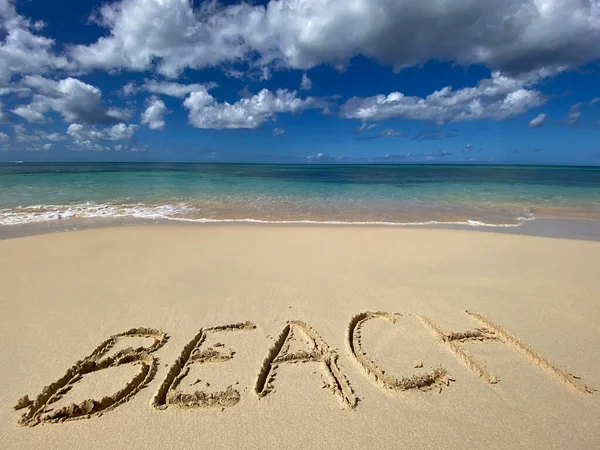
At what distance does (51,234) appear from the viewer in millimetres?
7453

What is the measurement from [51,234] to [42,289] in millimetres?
3914

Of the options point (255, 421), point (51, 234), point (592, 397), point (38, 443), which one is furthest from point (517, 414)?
point (51, 234)

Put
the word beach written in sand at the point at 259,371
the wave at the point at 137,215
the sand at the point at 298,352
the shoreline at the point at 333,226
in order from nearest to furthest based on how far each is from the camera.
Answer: the sand at the point at 298,352
the word beach written in sand at the point at 259,371
the shoreline at the point at 333,226
the wave at the point at 137,215

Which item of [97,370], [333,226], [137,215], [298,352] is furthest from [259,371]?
[137,215]

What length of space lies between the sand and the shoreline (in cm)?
274

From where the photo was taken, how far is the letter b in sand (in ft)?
7.86

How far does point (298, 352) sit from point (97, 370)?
6.34ft

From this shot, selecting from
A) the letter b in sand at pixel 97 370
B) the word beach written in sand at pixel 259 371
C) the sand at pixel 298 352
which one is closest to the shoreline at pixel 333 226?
the sand at pixel 298 352

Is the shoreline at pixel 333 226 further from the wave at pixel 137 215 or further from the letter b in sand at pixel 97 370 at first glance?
the letter b in sand at pixel 97 370

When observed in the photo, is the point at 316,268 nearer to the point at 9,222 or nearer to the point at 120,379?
the point at 120,379

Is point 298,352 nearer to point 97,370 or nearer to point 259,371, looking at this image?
point 259,371

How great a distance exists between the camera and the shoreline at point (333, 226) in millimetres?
8136

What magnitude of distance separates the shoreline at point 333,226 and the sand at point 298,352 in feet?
8.99

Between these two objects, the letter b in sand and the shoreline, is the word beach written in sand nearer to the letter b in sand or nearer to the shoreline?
the letter b in sand
